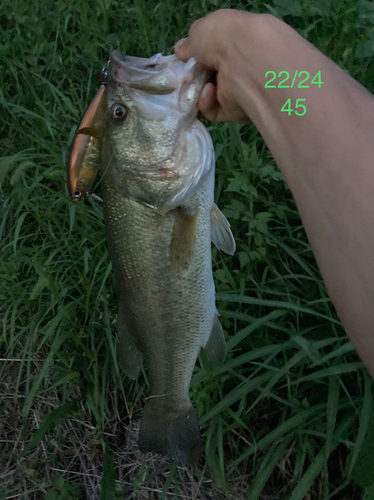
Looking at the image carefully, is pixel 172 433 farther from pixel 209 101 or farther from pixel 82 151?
pixel 209 101

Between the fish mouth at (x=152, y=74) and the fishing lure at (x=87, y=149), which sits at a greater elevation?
the fish mouth at (x=152, y=74)

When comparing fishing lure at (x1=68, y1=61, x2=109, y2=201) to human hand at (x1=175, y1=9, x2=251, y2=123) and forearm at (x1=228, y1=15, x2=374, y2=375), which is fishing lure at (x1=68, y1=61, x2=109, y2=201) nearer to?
human hand at (x1=175, y1=9, x2=251, y2=123)

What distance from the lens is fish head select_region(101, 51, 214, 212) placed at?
144 cm

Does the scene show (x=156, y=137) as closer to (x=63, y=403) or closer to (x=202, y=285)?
(x=202, y=285)

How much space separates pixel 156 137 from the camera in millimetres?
1482

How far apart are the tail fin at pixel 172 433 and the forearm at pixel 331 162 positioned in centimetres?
104

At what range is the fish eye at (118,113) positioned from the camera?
4.81 feet

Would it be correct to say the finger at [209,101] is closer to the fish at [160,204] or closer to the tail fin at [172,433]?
the fish at [160,204]

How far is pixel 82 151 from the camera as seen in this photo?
56.8 inches

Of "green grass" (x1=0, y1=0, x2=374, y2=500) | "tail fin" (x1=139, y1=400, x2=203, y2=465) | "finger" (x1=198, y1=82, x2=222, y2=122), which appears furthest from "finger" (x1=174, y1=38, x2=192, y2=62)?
"tail fin" (x1=139, y1=400, x2=203, y2=465)

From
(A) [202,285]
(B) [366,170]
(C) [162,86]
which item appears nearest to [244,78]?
(C) [162,86]

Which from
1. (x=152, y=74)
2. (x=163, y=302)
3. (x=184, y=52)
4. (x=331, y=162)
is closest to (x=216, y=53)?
(x=184, y=52)

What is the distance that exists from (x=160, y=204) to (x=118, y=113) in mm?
370

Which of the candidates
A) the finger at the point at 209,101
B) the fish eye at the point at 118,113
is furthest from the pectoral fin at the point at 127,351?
the finger at the point at 209,101
